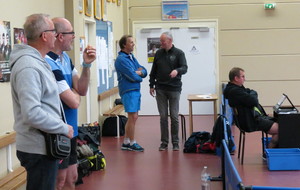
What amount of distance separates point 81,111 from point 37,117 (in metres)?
Answer: 4.63

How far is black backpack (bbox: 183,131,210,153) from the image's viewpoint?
675cm

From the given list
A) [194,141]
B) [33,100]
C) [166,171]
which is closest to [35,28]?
[33,100]

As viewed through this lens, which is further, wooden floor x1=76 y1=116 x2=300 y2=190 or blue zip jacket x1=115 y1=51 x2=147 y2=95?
blue zip jacket x1=115 y1=51 x2=147 y2=95

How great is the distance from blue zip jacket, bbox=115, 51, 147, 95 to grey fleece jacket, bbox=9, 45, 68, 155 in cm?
397

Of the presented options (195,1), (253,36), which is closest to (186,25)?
(195,1)

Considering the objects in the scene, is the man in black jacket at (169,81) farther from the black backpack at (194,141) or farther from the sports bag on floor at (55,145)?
the sports bag on floor at (55,145)

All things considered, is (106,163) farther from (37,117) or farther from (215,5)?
(215,5)

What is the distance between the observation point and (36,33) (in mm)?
2670

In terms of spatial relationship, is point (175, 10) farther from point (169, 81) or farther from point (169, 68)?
point (169, 81)

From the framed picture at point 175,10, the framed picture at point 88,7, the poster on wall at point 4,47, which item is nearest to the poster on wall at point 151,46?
the framed picture at point 175,10

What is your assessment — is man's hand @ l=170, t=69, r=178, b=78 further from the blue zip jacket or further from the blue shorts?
the blue shorts

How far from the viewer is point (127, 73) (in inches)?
262

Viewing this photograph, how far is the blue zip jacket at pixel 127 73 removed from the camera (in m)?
6.64

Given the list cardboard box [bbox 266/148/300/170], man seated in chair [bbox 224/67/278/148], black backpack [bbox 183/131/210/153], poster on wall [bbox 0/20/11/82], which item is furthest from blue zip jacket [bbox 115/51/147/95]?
poster on wall [bbox 0/20/11/82]
